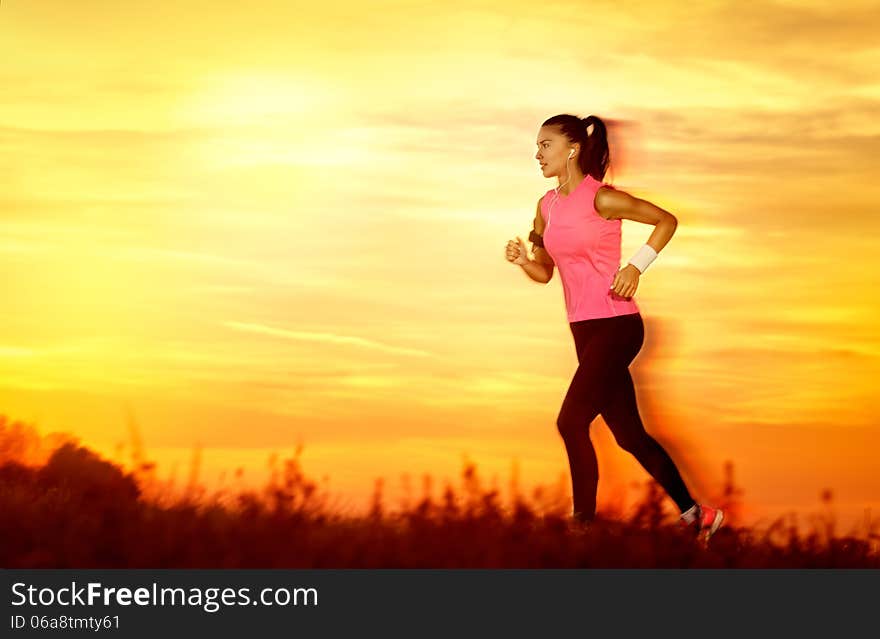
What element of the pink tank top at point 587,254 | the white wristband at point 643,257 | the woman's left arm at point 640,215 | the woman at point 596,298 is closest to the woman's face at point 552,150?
the woman at point 596,298

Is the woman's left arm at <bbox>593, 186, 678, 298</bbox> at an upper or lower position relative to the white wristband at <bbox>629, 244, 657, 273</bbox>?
upper

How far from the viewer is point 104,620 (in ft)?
25.5

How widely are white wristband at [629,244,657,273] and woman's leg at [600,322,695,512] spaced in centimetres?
43

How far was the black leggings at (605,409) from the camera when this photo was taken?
9258mm

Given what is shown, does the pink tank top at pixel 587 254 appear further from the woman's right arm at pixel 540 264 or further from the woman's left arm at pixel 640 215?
the woman's right arm at pixel 540 264

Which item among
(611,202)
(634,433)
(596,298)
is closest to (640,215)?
(611,202)

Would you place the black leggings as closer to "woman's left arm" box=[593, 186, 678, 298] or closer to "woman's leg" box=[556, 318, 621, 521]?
"woman's leg" box=[556, 318, 621, 521]

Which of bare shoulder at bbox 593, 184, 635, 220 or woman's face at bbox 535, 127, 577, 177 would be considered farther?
woman's face at bbox 535, 127, 577, 177

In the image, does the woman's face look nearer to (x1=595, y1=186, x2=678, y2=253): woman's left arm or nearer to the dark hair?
the dark hair

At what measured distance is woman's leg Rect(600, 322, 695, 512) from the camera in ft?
30.9

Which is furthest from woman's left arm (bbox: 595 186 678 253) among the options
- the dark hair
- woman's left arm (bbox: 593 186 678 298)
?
the dark hair

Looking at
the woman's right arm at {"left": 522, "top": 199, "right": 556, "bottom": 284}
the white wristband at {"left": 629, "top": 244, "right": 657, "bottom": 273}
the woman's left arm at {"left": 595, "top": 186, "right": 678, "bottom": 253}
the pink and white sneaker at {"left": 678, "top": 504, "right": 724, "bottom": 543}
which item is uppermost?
the woman's left arm at {"left": 595, "top": 186, "right": 678, "bottom": 253}

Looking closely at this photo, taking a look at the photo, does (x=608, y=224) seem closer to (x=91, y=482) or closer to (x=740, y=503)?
(x=740, y=503)

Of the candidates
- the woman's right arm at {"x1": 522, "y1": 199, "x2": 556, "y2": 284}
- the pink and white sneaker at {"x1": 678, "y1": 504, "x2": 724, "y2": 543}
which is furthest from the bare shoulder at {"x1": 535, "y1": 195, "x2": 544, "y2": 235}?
the pink and white sneaker at {"x1": 678, "y1": 504, "x2": 724, "y2": 543}
